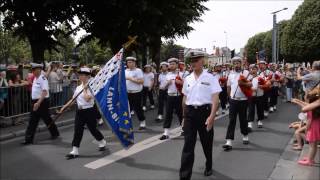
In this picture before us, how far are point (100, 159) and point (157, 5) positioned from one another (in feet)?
38.4

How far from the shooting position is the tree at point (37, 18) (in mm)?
17219

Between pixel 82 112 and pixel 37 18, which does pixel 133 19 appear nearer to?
pixel 37 18

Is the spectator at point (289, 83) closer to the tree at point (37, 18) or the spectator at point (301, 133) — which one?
the tree at point (37, 18)

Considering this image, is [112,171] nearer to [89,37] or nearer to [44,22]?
[44,22]

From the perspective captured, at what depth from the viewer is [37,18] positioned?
17719mm

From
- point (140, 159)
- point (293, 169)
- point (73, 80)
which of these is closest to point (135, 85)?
point (140, 159)

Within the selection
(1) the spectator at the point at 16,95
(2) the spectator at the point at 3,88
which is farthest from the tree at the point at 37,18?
(2) the spectator at the point at 3,88

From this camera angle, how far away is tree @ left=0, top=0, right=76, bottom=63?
17.2m

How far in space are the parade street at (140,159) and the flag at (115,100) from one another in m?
0.64

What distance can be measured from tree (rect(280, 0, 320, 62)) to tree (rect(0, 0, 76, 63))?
35058mm

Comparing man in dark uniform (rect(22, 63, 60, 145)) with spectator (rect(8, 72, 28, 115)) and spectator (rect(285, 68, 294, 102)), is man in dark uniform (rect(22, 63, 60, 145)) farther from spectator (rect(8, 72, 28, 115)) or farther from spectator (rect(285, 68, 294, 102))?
spectator (rect(285, 68, 294, 102))

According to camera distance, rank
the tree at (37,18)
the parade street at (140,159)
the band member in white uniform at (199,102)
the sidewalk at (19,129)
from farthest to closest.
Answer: the tree at (37,18), the sidewalk at (19,129), the parade street at (140,159), the band member in white uniform at (199,102)

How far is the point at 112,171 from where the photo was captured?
718cm

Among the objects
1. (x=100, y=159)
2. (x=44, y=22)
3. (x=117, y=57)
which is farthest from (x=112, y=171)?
(x=44, y=22)
